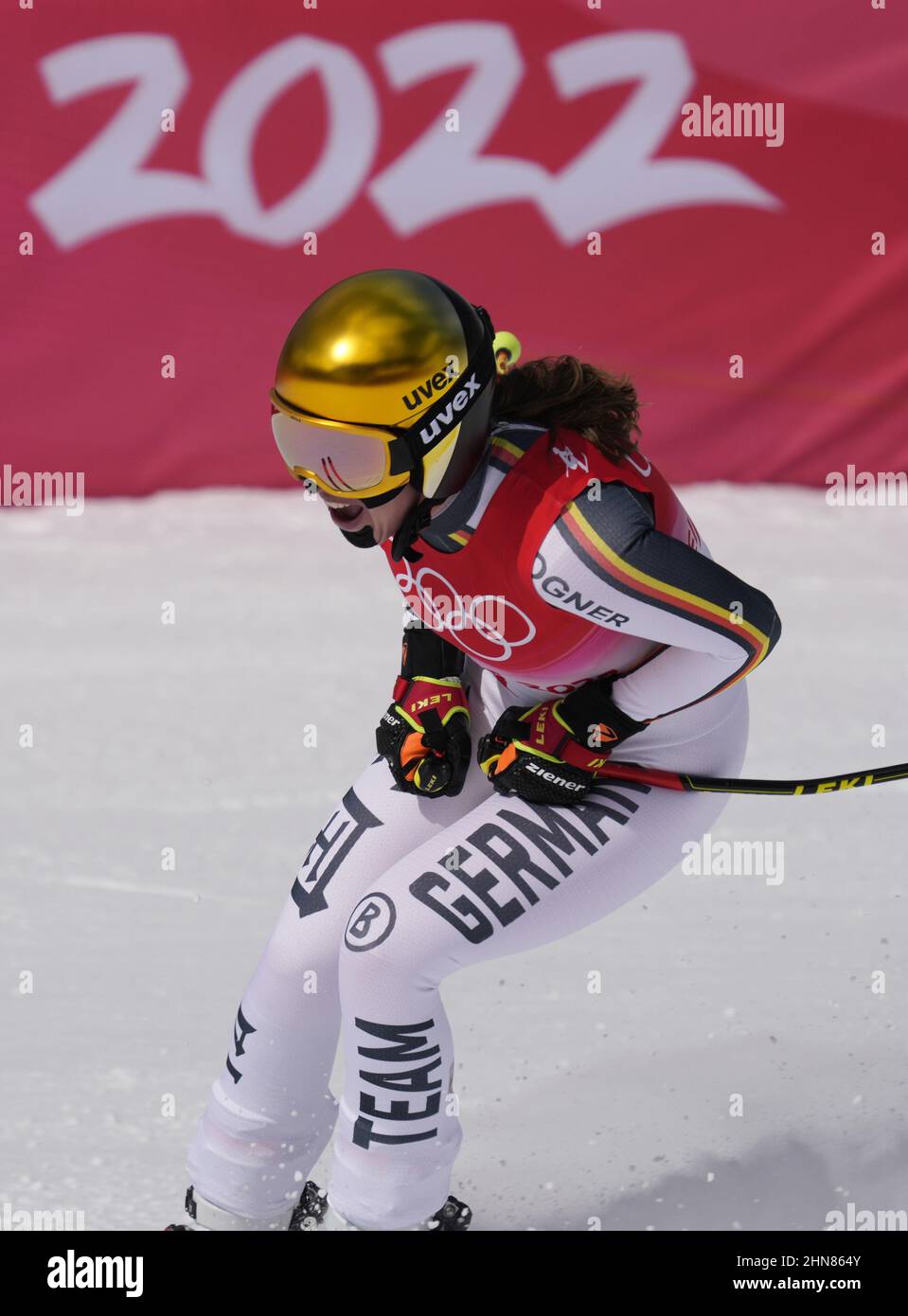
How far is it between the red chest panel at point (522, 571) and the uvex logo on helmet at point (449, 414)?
14cm

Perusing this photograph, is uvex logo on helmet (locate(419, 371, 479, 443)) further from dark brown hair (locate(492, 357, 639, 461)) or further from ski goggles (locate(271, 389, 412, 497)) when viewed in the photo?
dark brown hair (locate(492, 357, 639, 461))

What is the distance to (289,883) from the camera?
438 centimetres

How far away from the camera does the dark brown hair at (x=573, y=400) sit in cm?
260

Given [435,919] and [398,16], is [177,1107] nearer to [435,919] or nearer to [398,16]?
[435,919]

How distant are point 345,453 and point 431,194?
4479mm

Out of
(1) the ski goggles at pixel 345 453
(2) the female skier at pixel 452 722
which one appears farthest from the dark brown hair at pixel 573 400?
(1) the ski goggles at pixel 345 453

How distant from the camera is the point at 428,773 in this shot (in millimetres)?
2816

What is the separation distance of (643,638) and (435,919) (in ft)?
1.79

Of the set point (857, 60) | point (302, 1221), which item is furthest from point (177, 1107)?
point (857, 60)
